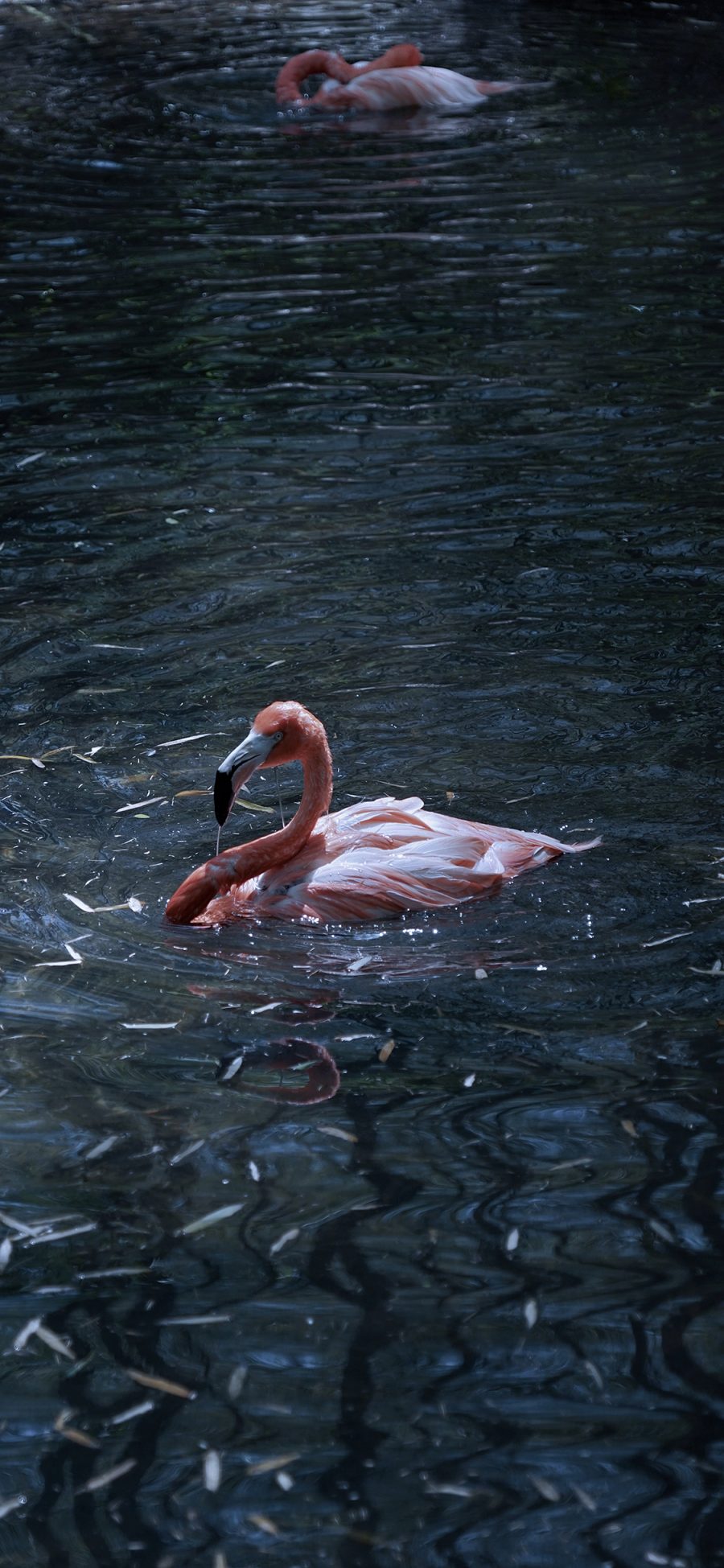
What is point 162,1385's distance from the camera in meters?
3.35

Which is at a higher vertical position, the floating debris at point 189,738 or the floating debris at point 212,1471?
the floating debris at point 212,1471

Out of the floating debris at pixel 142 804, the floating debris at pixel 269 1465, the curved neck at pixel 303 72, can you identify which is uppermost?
the curved neck at pixel 303 72

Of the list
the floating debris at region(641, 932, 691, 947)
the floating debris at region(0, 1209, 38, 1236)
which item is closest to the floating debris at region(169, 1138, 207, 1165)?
the floating debris at region(0, 1209, 38, 1236)

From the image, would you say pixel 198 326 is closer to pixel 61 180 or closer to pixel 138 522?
pixel 138 522

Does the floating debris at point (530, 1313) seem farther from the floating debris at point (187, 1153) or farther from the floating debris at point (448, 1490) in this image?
the floating debris at point (187, 1153)

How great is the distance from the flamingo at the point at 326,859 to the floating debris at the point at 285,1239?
4.45 ft

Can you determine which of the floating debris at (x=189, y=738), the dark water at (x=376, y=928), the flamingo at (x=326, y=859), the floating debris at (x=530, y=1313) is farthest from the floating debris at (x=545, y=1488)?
the floating debris at (x=189, y=738)

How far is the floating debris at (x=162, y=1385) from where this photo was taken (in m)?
3.33

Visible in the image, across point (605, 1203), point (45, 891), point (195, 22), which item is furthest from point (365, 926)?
point (195, 22)

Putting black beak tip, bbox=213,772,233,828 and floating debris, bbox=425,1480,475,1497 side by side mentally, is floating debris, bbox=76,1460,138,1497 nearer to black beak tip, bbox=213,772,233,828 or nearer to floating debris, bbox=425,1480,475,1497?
floating debris, bbox=425,1480,475,1497

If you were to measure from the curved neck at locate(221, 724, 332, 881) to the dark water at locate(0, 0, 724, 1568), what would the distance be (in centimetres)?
24

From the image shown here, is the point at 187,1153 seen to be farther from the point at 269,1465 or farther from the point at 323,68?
the point at 323,68

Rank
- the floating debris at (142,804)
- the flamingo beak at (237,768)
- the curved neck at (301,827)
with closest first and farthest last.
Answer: the flamingo beak at (237,768) → the curved neck at (301,827) → the floating debris at (142,804)

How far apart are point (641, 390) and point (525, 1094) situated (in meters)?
5.18
